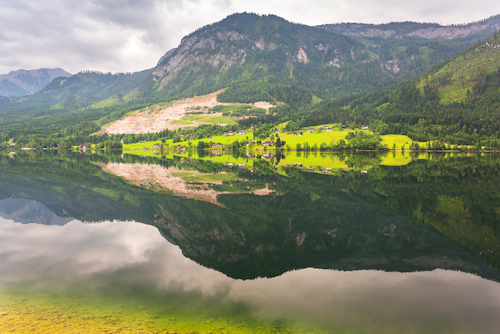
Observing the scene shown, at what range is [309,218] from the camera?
→ 2352cm

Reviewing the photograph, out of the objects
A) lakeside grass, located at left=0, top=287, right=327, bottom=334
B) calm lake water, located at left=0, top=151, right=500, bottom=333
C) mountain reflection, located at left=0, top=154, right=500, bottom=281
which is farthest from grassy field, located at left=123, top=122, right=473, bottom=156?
lakeside grass, located at left=0, top=287, right=327, bottom=334

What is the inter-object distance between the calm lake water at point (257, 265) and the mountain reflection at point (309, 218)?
0.12 metres

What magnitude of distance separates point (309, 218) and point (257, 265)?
971cm

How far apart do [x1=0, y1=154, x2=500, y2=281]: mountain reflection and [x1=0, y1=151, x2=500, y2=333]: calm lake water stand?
0.40 ft

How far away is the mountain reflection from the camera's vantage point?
1561cm

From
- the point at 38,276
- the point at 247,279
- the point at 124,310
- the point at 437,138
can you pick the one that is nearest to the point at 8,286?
the point at 38,276

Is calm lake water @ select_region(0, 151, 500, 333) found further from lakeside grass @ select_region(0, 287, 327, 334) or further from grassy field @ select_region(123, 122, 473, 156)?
grassy field @ select_region(123, 122, 473, 156)

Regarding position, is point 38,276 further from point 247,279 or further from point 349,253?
point 349,253

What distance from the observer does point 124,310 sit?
36.6ft

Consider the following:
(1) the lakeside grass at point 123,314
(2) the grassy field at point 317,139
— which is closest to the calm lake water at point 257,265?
(1) the lakeside grass at point 123,314

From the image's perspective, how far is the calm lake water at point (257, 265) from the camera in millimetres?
10492

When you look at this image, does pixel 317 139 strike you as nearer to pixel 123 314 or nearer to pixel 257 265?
pixel 257 265

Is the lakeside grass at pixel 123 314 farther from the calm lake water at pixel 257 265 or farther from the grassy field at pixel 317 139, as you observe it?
the grassy field at pixel 317 139

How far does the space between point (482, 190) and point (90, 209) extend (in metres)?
42.4
